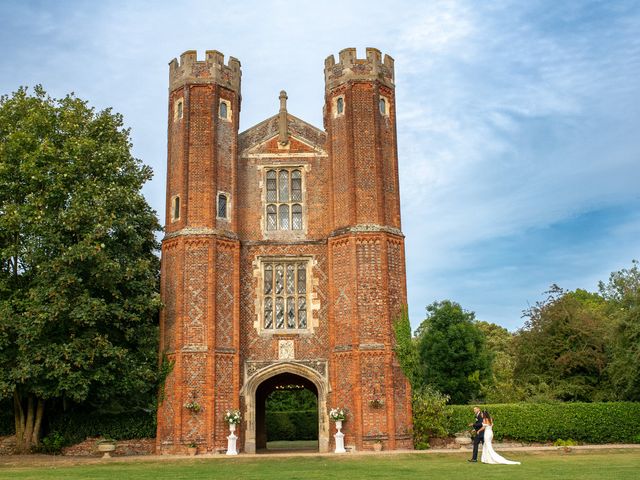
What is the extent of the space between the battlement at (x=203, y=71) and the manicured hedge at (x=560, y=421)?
14.6m

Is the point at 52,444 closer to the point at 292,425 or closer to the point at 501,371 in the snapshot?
the point at 292,425

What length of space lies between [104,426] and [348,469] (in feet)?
36.7

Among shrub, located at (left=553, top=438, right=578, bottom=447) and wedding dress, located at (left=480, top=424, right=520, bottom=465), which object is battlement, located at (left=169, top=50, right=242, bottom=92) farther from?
shrub, located at (left=553, top=438, right=578, bottom=447)

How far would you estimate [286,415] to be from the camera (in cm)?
3934

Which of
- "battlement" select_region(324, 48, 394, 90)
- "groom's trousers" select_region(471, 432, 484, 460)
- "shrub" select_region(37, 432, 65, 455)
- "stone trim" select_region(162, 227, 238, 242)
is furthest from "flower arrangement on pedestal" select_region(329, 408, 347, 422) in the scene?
"battlement" select_region(324, 48, 394, 90)

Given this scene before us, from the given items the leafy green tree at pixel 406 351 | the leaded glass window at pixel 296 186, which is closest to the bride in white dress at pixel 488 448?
the leafy green tree at pixel 406 351

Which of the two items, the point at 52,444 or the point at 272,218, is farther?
the point at 272,218

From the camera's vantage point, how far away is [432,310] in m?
45.5

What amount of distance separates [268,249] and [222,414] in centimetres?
603

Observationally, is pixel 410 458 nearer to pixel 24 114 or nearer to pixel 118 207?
pixel 118 207

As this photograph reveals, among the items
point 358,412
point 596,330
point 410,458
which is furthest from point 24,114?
point 596,330

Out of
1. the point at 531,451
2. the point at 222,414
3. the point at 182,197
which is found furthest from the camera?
the point at 182,197

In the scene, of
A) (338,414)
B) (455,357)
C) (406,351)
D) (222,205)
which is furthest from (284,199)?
(455,357)

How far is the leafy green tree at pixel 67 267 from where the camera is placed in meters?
21.3
